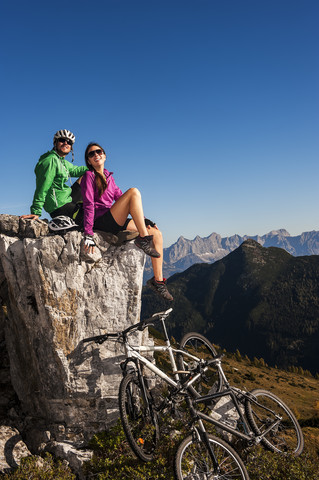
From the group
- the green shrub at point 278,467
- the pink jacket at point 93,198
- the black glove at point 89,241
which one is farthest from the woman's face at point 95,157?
the green shrub at point 278,467

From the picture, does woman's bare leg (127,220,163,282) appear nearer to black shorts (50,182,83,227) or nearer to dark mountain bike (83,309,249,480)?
black shorts (50,182,83,227)

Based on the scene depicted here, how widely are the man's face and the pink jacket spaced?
1334 millimetres

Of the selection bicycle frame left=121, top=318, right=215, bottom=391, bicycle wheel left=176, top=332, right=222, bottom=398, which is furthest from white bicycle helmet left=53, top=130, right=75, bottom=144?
bicycle wheel left=176, top=332, right=222, bottom=398

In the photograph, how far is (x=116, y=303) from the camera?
882 cm

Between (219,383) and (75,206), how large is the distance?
653 centimetres

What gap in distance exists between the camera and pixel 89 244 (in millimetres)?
8305

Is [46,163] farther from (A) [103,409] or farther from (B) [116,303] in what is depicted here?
(A) [103,409]

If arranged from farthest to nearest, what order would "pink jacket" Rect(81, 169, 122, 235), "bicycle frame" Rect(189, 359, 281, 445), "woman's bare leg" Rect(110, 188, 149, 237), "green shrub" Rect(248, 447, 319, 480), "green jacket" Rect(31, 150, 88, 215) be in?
"green jacket" Rect(31, 150, 88, 215) → "woman's bare leg" Rect(110, 188, 149, 237) → "pink jacket" Rect(81, 169, 122, 235) → "green shrub" Rect(248, 447, 319, 480) → "bicycle frame" Rect(189, 359, 281, 445)

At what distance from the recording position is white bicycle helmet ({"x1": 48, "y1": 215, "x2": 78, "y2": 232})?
8509 mm

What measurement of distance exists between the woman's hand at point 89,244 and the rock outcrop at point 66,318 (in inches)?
9.2

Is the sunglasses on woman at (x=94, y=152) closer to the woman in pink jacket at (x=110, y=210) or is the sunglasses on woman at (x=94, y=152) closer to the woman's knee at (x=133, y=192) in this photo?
the woman in pink jacket at (x=110, y=210)

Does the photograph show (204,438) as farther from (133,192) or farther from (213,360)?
(133,192)

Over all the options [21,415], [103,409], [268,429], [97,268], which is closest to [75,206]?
[97,268]

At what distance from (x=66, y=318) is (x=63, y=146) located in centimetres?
499
